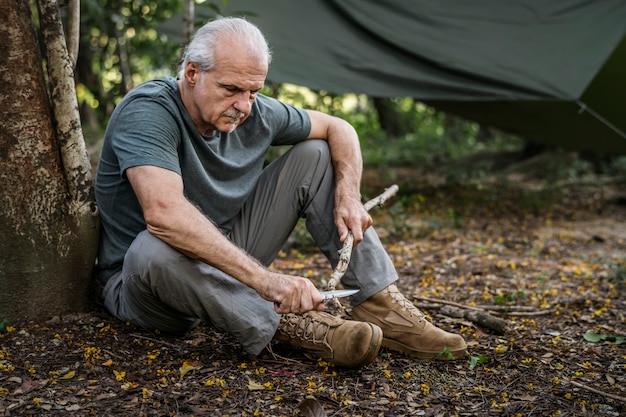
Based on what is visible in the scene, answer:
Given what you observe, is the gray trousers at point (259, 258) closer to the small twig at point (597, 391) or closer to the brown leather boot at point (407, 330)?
the brown leather boot at point (407, 330)

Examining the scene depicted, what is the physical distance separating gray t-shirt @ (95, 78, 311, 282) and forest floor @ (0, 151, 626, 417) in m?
0.36

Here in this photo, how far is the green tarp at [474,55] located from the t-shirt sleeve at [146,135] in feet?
6.94

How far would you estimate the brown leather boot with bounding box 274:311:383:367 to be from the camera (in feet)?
6.45

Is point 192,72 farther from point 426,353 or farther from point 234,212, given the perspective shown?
point 426,353

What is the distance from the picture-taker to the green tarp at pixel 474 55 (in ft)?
13.1

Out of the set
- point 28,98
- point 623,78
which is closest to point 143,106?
point 28,98

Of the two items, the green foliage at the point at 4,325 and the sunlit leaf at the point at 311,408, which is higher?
the sunlit leaf at the point at 311,408

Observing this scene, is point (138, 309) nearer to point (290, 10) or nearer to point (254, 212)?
point (254, 212)

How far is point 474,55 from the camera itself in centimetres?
425

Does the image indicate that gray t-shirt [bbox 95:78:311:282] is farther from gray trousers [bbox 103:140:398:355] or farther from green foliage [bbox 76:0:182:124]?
green foliage [bbox 76:0:182:124]

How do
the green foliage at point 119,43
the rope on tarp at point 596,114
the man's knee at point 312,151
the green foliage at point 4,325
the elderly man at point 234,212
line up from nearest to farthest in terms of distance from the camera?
the elderly man at point 234,212
the green foliage at point 4,325
the man's knee at point 312,151
the rope on tarp at point 596,114
the green foliage at point 119,43

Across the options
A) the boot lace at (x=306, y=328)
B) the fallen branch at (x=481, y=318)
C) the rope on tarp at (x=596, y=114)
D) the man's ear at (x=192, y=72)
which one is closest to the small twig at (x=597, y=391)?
the fallen branch at (x=481, y=318)

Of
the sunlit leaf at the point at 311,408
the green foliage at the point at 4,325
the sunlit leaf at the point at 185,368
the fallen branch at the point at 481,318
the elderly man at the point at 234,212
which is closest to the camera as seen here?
the sunlit leaf at the point at 311,408

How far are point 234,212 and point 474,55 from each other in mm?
2556
